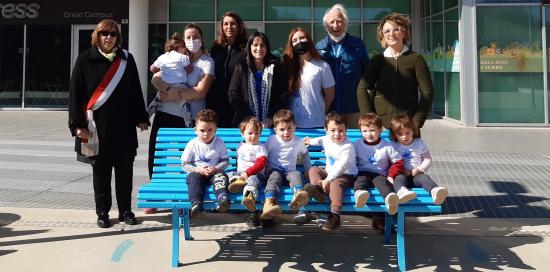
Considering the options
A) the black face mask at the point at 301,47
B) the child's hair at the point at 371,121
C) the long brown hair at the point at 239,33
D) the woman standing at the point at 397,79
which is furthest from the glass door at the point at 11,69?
the child's hair at the point at 371,121

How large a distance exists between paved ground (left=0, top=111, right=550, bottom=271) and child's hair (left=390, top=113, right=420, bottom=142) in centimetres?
93

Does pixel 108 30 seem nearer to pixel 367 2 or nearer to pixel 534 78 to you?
pixel 534 78

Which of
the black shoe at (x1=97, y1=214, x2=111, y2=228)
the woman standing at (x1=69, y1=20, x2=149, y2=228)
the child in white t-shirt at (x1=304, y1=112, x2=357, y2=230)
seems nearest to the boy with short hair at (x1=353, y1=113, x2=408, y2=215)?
the child in white t-shirt at (x1=304, y1=112, x2=357, y2=230)

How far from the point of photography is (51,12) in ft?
65.7

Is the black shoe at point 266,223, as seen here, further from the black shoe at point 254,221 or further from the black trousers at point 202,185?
the black trousers at point 202,185

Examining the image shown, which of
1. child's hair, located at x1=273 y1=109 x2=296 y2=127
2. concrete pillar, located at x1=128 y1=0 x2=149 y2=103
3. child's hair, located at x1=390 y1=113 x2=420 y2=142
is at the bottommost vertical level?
child's hair, located at x1=390 y1=113 x2=420 y2=142

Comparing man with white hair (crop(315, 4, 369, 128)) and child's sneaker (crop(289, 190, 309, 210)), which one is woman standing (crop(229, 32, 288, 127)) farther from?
child's sneaker (crop(289, 190, 309, 210))

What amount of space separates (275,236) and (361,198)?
3.96 ft

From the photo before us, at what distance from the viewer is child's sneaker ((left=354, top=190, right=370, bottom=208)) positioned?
149 inches

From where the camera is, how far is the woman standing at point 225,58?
5047 mm

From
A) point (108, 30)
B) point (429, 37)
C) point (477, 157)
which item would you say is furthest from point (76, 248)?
point (429, 37)

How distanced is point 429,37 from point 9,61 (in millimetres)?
15512

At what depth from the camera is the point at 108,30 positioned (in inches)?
190

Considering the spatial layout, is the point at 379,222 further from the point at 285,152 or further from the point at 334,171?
the point at 285,152
